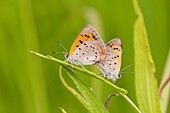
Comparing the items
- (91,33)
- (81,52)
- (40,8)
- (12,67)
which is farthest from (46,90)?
(91,33)

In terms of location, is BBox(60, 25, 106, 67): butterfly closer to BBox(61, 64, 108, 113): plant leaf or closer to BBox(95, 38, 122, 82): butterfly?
BBox(95, 38, 122, 82): butterfly

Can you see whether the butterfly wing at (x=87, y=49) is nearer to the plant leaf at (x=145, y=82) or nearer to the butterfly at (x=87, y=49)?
the butterfly at (x=87, y=49)

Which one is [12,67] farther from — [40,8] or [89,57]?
[89,57]

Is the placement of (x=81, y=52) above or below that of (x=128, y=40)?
above

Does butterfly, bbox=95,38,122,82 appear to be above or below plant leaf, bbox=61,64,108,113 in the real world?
below

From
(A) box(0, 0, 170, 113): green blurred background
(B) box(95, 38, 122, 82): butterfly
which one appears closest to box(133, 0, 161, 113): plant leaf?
(B) box(95, 38, 122, 82): butterfly

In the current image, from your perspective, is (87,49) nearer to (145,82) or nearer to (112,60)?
(112,60)
